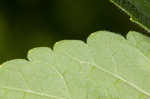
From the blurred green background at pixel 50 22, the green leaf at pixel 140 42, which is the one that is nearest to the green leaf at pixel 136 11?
the green leaf at pixel 140 42

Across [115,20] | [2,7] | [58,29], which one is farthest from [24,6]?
[115,20]

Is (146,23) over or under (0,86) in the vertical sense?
over

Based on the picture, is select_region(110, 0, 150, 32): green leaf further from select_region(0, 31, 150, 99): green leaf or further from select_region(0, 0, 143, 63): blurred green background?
select_region(0, 0, 143, 63): blurred green background

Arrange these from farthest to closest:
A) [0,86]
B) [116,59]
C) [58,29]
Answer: [58,29], [116,59], [0,86]

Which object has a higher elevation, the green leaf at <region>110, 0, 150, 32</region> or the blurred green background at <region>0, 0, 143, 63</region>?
the green leaf at <region>110, 0, 150, 32</region>

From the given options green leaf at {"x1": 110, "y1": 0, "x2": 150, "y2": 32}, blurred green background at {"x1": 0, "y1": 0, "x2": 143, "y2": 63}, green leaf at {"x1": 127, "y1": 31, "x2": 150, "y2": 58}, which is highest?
green leaf at {"x1": 110, "y1": 0, "x2": 150, "y2": 32}

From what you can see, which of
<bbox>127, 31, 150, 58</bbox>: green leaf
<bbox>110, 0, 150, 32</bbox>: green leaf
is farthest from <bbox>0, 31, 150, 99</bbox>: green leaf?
<bbox>110, 0, 150, 32</bbox>: green leaf

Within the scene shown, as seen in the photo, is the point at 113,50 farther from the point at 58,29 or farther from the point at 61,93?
the point at 58,29
